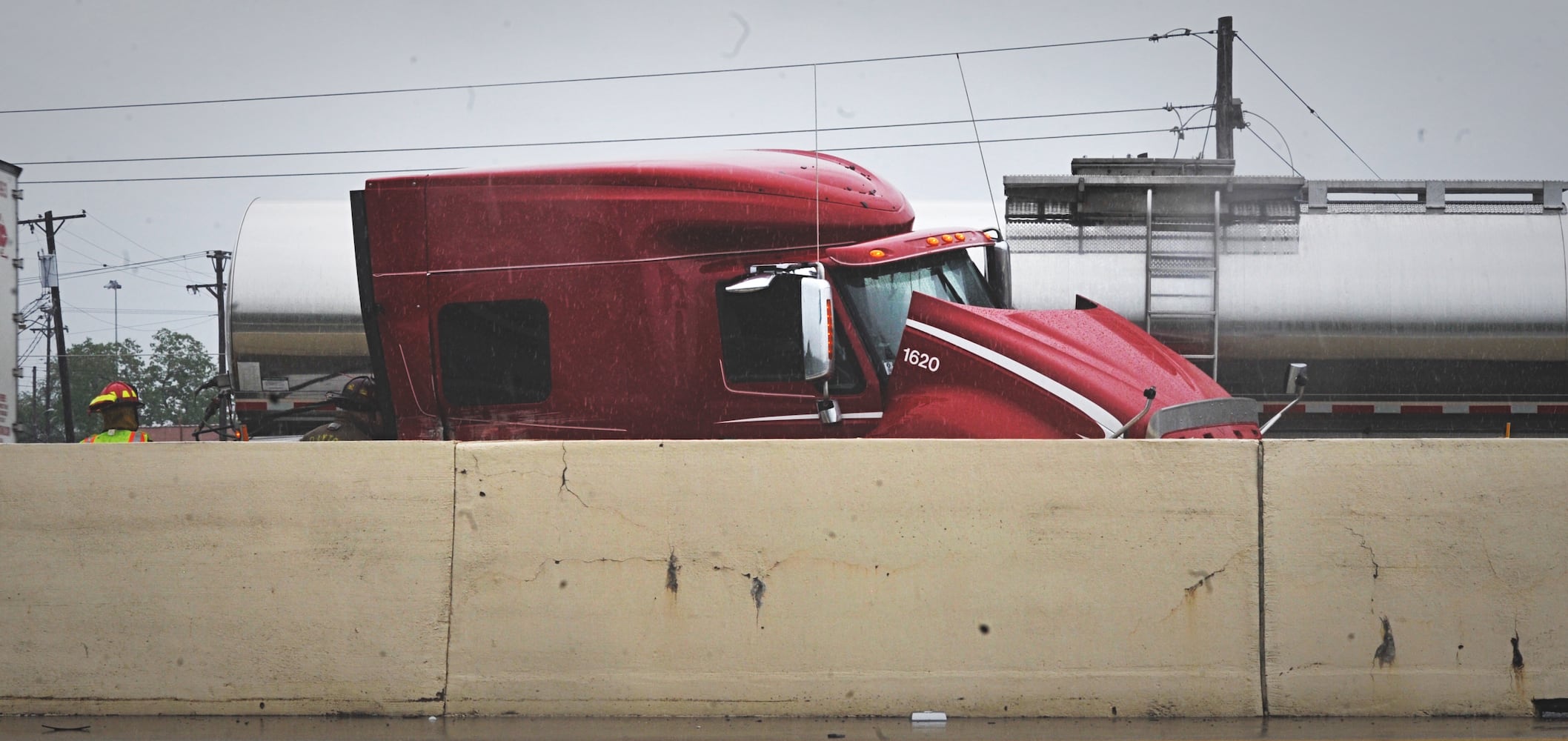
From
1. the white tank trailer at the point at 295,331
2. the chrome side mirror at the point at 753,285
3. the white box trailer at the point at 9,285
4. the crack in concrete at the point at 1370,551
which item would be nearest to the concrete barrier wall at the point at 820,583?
the crack in concrete at the point at 1370,551

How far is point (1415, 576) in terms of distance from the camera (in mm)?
5461

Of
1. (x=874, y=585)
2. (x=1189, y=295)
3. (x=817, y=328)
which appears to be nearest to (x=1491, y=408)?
(x=1189, y=295)

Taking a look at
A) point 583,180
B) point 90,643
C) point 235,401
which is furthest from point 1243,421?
point 235,401

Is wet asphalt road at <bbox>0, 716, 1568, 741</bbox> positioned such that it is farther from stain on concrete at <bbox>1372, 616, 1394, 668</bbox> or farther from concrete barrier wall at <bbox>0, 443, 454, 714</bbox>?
stain on concrete at <bbox>1372, 616, 1394, 668</bbox>

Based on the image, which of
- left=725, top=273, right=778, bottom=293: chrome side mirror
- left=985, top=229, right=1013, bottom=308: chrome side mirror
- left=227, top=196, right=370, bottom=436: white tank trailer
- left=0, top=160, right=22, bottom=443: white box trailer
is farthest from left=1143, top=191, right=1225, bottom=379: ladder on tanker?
left=0, top=160, right=22, bottom=443: white box trailer

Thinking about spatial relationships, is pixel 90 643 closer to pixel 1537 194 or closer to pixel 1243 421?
pixel 1243 421

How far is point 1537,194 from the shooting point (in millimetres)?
12633

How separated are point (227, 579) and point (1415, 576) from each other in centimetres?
507

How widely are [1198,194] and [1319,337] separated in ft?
5.65

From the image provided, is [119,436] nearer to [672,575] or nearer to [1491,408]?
[672,575]

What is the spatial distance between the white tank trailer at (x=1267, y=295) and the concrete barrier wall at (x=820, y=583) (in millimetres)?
6326

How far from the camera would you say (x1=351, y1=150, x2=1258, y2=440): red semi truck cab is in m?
7.85

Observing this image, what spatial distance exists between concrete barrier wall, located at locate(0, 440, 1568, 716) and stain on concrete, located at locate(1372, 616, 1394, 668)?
0.03 metres

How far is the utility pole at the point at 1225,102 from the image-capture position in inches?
1048
